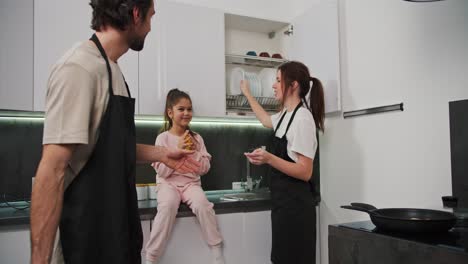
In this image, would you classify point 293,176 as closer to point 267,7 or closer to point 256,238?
point 256,238

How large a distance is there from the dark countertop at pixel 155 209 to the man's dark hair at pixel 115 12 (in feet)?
3.45

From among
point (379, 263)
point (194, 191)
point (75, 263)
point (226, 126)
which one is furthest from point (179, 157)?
point (226, 126)

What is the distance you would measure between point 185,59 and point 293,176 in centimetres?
94

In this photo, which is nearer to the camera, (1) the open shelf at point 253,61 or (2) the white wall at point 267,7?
(1) the open shelf at point 253,61

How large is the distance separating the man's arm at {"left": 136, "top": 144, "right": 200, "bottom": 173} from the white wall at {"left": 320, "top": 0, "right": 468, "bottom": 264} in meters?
1.16

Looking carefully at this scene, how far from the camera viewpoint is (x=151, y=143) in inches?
93.0

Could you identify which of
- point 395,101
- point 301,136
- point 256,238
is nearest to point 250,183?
point 256,238

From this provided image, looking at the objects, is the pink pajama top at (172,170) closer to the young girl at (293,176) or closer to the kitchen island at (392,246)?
the young girl at (293,176)

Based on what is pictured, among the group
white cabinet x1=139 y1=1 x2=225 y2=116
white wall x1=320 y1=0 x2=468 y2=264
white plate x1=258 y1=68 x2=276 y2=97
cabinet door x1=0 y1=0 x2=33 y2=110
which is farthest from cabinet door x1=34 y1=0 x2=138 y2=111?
white wall x1=320 y1=0 x2=468 y2=264

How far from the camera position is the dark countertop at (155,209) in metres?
1.61

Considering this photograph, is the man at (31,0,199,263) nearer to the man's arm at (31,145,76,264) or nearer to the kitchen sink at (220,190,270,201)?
the man's arm at (31,145,76,264)

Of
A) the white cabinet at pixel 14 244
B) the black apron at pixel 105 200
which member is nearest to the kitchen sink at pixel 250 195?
the white cabinet at pixel 14 244

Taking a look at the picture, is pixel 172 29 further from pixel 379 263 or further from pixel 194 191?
pixel 379 263

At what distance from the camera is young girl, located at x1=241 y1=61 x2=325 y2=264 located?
5.55ft
